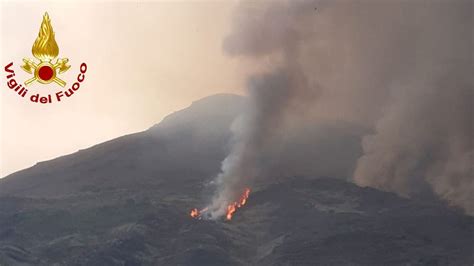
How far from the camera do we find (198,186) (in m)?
158

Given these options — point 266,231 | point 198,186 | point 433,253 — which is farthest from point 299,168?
point 433,253

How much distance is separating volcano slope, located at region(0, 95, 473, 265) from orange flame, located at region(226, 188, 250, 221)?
4.96 ft

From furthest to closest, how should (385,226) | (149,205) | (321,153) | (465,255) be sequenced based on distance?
(321,153)
(149,205)
(385,226)
(465,255)

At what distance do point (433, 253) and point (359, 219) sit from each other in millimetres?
17814

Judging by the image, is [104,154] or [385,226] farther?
[104,154]

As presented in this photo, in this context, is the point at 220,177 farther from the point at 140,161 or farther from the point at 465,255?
the point at 465,255

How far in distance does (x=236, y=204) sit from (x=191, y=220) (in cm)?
1282

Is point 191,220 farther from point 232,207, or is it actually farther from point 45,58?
point 45,58

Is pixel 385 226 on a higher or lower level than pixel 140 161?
lower

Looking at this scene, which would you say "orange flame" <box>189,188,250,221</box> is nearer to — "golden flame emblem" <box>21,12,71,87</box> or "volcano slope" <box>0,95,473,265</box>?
"volcano slope" <box>0,95,473,265</box>

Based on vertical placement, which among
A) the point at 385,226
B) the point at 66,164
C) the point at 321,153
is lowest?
the point at 385,226

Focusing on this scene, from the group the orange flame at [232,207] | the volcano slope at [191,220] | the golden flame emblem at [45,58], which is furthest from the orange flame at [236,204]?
the golden flame emblem at [45,58]

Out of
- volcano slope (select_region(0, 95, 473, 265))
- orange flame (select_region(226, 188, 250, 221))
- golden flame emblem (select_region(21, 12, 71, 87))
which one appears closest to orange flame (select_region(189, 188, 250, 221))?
orange flame (select_region(226, 188, 250, 221))

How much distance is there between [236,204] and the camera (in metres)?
143
